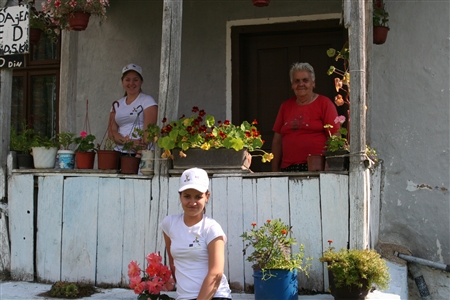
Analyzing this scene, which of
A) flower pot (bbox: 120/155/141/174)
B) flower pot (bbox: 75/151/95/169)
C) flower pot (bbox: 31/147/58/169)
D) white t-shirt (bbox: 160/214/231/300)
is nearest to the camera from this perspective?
white t-shirt (bbox: 160/214/231/300)

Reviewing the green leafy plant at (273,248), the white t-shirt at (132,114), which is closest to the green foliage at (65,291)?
the green leafy plant at (273,248)

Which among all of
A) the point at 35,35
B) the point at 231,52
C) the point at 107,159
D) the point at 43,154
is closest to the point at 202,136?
the point at 107,159

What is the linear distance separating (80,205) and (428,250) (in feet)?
11.1

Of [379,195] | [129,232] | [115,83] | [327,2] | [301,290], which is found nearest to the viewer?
[301,290]

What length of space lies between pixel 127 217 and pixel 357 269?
192 cm

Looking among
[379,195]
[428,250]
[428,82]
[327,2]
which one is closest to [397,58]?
[428,82]

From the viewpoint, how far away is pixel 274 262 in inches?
170

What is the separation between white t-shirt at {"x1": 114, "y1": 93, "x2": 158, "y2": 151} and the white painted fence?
2.86ft

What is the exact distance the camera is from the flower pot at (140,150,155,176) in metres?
5.07

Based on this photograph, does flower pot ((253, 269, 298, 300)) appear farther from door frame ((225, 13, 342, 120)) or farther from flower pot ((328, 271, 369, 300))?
door frame ((225, 13, 342, 120))

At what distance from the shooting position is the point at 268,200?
4.75 meters

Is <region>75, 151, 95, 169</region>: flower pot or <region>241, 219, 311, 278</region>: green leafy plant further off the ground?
<region>75, 151, 95, 169</region>: flower pot

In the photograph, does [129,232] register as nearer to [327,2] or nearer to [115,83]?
[115,83]

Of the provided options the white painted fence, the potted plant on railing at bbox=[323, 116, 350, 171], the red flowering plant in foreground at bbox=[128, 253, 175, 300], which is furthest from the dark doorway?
the red flowering plant in foreground at bbox=[128, 253, 175, 300]
